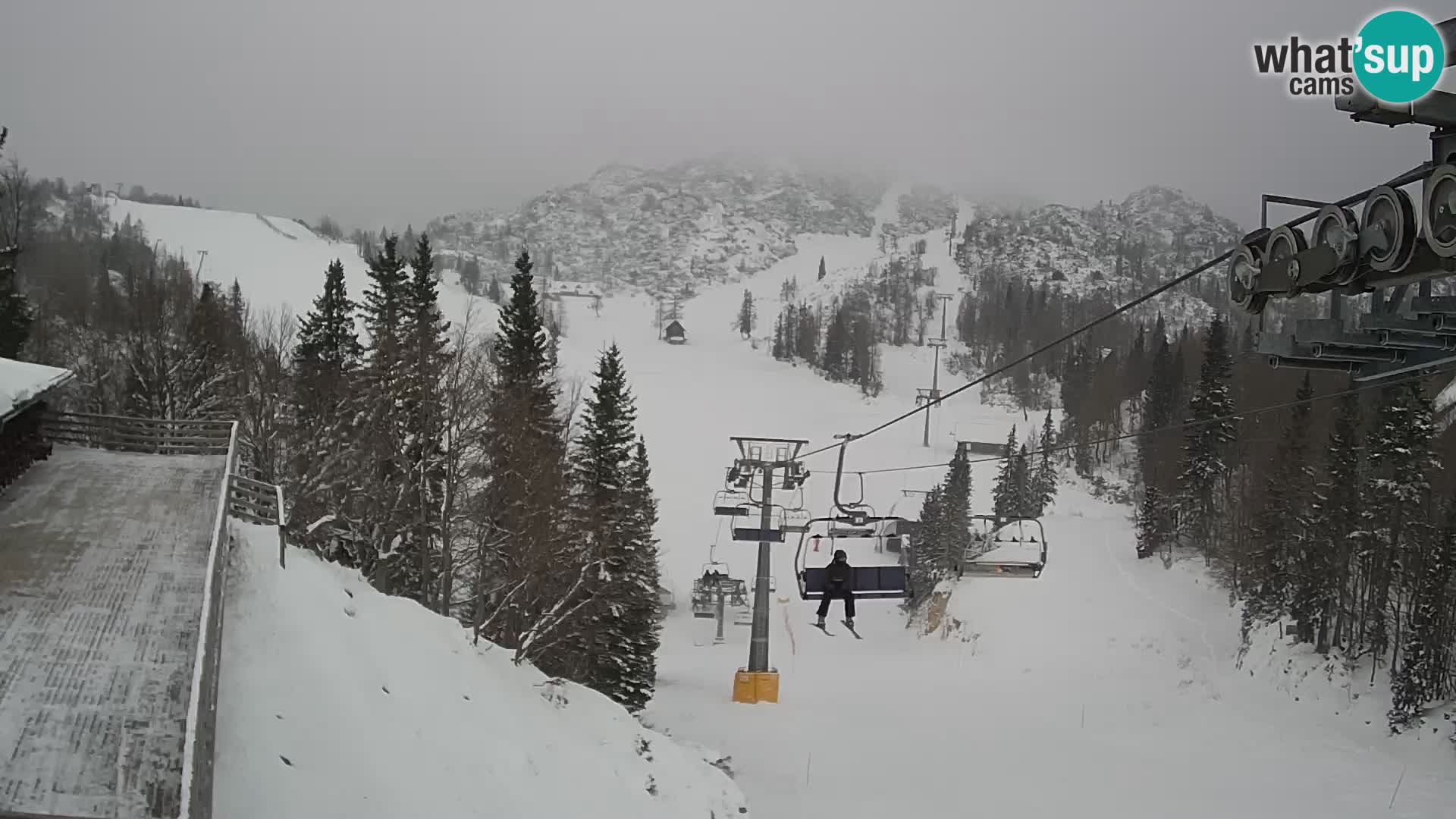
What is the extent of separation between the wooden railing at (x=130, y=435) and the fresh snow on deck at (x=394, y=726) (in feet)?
30.1

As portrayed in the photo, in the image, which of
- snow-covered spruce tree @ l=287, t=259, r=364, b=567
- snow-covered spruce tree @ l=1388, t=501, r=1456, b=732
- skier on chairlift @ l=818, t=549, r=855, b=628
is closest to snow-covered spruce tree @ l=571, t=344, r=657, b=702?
snow-covered spruce tree @ l=287, t=259, r=364, b=567

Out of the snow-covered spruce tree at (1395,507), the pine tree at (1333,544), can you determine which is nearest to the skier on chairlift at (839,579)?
the pine tree at (1333,544)

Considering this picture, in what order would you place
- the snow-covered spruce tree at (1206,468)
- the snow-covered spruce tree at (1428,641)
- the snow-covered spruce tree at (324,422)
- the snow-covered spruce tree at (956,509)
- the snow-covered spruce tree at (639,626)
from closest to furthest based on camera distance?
1. the snow-covered spruce tree at (324,422)
2. the snow-covered spruce tree at (1428,641)
3. the snow-covered spruce tree at (639,626)
4. the snow-covered spruce tree at (1206,468)
5. the snow-covered spruce tree at (956,509)

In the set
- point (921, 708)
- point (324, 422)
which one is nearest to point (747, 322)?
point (324, 422)

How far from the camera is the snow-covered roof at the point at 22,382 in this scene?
67.2 ft

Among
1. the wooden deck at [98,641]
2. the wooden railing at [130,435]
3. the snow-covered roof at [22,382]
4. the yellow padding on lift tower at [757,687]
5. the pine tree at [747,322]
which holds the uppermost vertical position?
the pine tree at [747,322]

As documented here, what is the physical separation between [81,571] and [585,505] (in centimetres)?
1877

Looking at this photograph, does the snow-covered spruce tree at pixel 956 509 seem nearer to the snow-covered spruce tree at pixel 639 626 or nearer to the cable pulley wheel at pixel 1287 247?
the snow-covered spruce tree at pixel 639 626

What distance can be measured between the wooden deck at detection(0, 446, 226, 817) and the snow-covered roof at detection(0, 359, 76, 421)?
1.80 meters

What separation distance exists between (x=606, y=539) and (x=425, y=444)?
6.55 meters

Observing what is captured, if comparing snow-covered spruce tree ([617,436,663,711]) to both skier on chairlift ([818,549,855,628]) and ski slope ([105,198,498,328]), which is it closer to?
skier on chairlift ([818,549,855,628])

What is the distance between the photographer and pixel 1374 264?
685 cm

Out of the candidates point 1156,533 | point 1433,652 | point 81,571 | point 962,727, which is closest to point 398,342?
point 81,571

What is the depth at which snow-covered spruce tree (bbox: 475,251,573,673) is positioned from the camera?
28.1m
